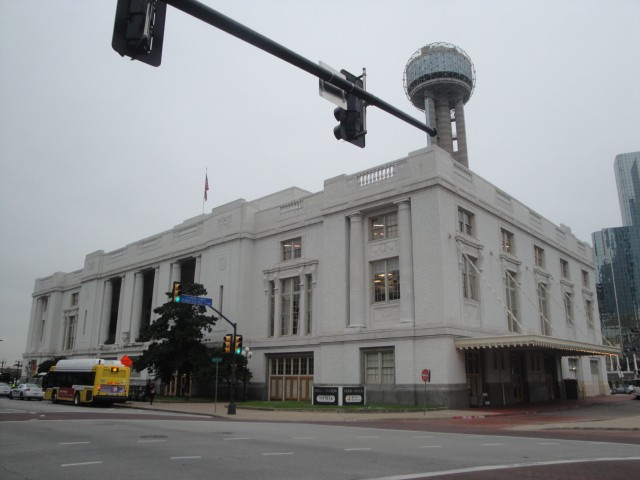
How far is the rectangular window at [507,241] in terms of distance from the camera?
140 ft

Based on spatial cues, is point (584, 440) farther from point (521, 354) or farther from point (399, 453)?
point (521, 354)

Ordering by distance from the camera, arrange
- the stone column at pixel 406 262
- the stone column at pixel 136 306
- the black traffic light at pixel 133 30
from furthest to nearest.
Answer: the stone column at pixel 136 306
the stone column at pixel 406 262
the black traffic light at pixel 133 30

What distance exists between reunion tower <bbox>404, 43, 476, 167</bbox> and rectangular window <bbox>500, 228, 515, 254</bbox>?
36.2 metres

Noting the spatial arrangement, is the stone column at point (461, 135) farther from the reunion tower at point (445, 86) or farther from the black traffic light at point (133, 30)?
the black traffic light at point (133, 30)

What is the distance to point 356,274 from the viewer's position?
126 feet

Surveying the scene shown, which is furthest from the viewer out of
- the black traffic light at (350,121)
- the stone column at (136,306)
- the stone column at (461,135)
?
the stone column at (461,135)

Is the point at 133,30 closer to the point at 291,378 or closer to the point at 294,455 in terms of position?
the point at 294,455

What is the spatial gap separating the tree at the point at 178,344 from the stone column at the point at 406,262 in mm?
15810

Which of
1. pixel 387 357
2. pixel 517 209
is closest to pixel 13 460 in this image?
pixel 387 357

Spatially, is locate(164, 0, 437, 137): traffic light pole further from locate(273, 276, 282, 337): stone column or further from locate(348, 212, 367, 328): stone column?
locate(273, 276, 282, 337): stone column

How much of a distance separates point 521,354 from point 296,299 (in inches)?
691

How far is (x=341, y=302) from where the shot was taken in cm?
3878

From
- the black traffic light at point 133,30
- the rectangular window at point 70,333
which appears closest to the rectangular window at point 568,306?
the black traffic light at point 133,30

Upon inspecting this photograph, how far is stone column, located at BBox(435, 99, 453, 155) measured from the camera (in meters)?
78.0
